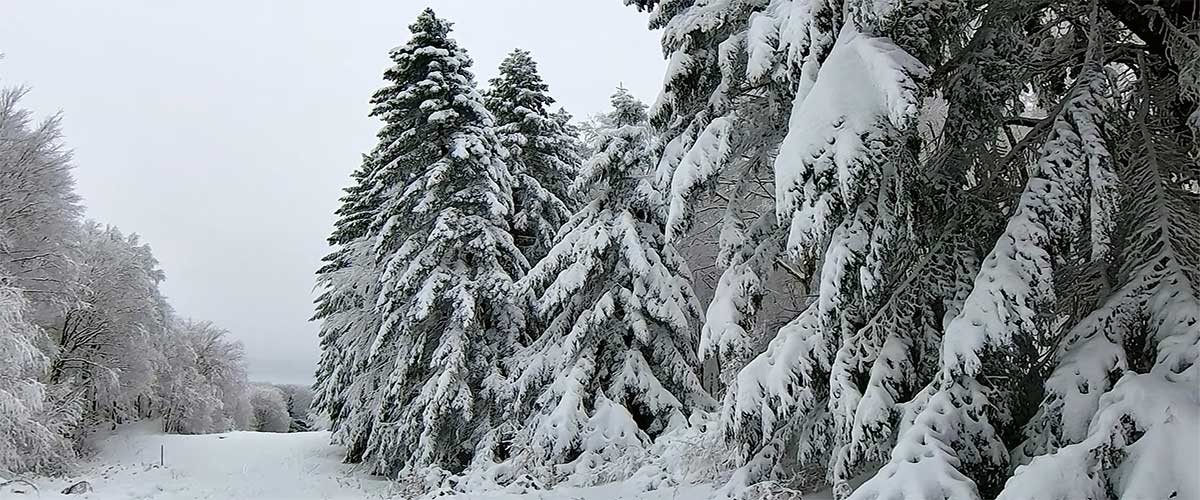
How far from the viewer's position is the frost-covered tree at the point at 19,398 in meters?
13.6

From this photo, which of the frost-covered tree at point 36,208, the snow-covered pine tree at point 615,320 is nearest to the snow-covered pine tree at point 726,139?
the snow-covered pine tree at point 615,320

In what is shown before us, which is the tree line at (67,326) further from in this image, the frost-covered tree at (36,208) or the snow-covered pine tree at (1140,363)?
the snow-covered pine tree at (1140,363)

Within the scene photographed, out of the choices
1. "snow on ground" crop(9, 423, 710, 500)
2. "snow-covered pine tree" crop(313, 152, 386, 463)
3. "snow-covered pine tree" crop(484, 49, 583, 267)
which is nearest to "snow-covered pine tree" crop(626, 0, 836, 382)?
"snow on ground" crop(9, 423, 710, 500)

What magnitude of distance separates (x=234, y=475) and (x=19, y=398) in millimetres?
5007

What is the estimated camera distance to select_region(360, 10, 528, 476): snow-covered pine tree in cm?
1405

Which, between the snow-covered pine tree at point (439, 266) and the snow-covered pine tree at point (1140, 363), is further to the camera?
the snow-covered pine tree at point (439, 266)

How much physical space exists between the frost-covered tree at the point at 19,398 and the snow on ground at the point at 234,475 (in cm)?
71

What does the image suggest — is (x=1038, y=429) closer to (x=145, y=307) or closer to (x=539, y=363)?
(x=539, y=363)

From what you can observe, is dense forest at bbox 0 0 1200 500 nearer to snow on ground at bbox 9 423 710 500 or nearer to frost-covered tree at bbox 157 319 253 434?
snow on ground at bbox 9 423 710 500

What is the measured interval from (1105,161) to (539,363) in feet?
29.8

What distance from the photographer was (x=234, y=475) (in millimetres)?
17750

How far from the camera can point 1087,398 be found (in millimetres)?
3754

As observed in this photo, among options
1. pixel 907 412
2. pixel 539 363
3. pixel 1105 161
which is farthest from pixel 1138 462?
pixel 539 363

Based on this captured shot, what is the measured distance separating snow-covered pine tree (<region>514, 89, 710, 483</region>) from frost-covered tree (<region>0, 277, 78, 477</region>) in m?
9.81
